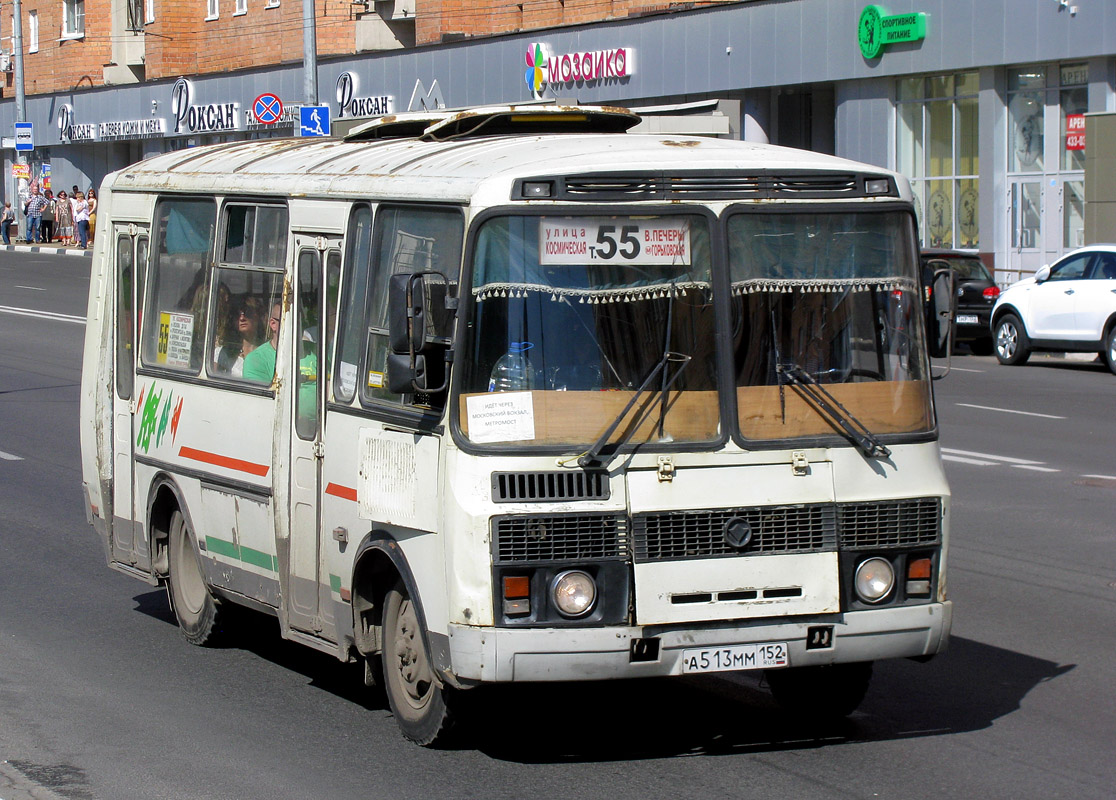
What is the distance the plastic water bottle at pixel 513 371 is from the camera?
5828mm

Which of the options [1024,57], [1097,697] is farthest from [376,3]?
[1097,697]

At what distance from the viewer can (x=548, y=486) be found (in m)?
5.76

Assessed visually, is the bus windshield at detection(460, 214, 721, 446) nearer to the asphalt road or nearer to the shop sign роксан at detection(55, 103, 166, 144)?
the asphalt road

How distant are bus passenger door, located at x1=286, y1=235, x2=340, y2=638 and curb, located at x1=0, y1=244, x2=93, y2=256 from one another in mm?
45022

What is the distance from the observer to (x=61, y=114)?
61.3m

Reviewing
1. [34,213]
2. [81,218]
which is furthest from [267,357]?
[34,213]

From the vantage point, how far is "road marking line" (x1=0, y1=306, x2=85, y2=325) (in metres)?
29.2

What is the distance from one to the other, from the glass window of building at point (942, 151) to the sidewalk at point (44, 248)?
1042 inches

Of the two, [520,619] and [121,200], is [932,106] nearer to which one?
[121,200]

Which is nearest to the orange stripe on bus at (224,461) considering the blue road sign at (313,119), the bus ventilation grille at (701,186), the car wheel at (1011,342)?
the bus ventilation grille at (701,186)

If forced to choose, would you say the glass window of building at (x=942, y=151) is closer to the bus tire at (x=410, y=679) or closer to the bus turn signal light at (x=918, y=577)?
the bus turn signal light at (x=918, y=577)

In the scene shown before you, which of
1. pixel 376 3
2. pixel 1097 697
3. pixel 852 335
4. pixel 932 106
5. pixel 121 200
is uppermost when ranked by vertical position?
pixel 376 3

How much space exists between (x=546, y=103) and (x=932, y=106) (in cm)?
2479

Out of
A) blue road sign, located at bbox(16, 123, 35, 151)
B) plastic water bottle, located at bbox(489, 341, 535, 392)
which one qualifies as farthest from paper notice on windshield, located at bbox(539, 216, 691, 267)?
blue road sign, located at bbox(16, 123, 35, 151)
